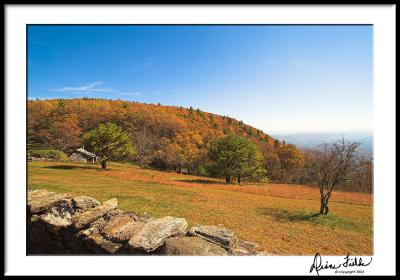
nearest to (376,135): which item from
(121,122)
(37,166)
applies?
(37,166)

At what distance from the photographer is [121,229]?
7.34 m

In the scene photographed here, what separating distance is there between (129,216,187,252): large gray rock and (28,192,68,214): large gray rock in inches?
160

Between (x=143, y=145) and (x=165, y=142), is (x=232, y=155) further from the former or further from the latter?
(x=165, y=142)

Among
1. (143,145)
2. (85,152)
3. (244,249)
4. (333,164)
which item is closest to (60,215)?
(244,249)

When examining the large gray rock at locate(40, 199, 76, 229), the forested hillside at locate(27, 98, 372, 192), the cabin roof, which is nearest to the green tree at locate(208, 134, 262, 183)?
the forested hillside at locate(27, 98, 372, 192)

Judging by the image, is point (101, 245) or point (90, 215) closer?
point (101, 245)

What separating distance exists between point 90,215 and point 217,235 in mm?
4006

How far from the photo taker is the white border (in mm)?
6680

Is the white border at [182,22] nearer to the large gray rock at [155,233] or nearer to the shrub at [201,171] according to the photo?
the large gray rock at [155,233]

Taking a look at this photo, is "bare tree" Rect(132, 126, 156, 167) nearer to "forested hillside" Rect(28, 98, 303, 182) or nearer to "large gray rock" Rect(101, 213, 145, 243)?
"forested hillside" Rect(28, 98, 303, 182)

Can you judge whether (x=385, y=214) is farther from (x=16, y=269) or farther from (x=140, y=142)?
(x=140, y=142)

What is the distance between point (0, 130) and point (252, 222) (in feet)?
26.5

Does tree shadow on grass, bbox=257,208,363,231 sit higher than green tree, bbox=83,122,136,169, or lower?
lower

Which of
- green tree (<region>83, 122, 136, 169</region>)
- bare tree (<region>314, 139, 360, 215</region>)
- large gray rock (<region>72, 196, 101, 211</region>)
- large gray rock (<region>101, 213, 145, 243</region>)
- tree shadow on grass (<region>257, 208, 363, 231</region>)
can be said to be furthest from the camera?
green tree (<region>83, 122, 136, 169</region>)
